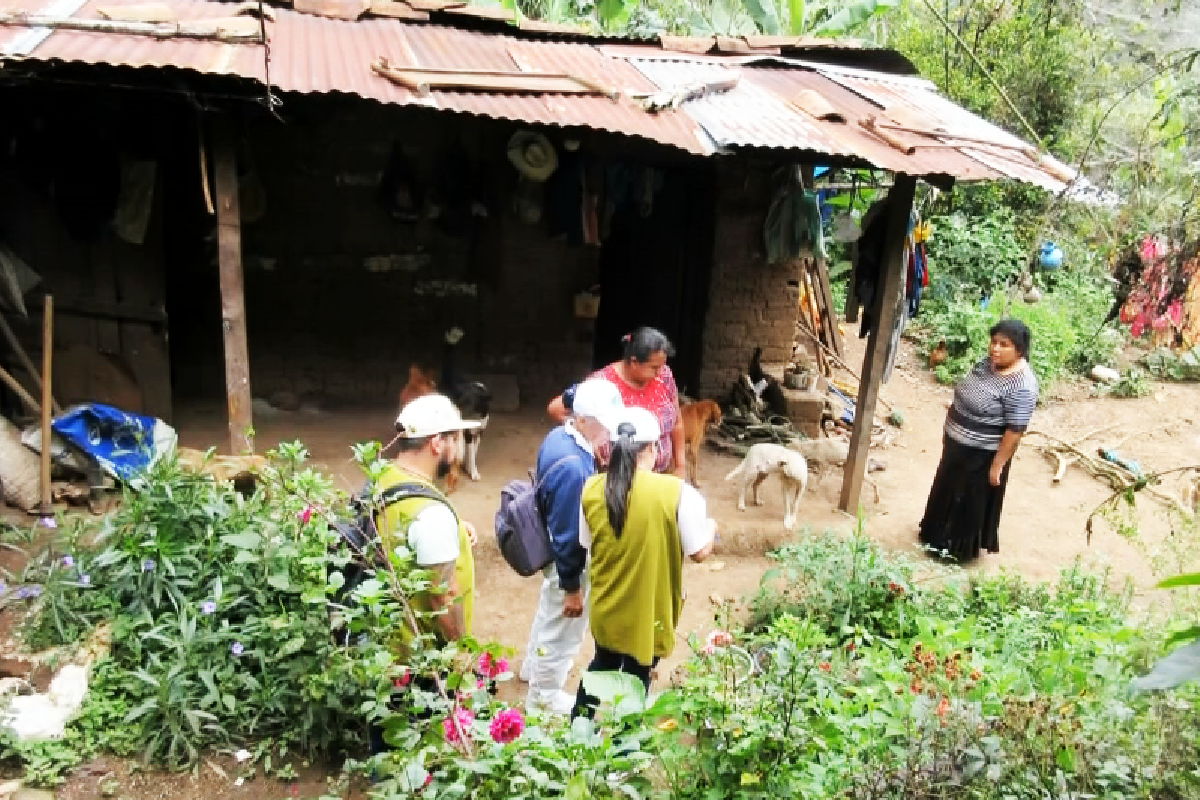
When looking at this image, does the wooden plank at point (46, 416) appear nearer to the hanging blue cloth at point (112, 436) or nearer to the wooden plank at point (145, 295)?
the hanging blue cloth at point (112, 436)

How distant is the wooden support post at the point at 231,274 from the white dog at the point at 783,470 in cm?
344

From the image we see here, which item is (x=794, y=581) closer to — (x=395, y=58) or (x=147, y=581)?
(x=147, y=581)

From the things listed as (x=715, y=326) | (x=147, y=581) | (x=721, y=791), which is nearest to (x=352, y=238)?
(x=715, y=326)

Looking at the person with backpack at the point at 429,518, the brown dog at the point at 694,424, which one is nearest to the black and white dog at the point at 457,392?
the brown dog at the point at 694,424

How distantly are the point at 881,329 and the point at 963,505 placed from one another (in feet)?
4.40

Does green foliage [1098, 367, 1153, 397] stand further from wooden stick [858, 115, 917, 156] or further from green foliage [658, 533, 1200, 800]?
green foliage [658, 533, 1200, 800]

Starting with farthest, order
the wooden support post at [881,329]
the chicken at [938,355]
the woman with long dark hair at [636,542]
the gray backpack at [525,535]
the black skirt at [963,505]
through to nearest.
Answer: the chicken at [938,355]
the wooden support post at [881,329]
the black skirt at [963,505]
the gray backpack at [525,535]
the woman with long dark hair at [636,542]

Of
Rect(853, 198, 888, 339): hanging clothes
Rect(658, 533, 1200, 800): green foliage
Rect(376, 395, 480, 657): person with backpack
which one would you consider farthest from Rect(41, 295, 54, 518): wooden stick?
Rect(853, 198, 888, 339): hanging clothes

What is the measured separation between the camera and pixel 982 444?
5691mm

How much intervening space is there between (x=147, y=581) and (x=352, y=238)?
4.17 m

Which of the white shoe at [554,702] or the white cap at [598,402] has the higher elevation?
the white cap at [598,402]

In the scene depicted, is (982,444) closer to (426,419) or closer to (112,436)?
(426,419)

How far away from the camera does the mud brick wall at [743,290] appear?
8039mm

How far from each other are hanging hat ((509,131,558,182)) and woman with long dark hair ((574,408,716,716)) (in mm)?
4278
